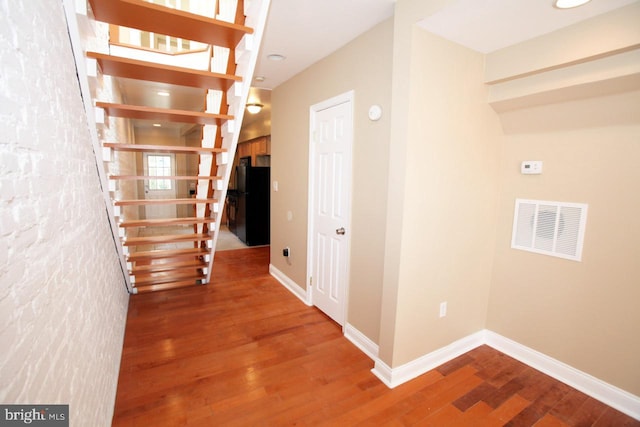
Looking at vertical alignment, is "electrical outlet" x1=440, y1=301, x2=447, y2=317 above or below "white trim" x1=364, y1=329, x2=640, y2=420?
above

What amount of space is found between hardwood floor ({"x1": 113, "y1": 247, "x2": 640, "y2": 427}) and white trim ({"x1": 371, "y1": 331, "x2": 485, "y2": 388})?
45mm

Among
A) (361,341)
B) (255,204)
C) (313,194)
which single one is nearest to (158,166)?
(255,204)

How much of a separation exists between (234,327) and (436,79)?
101 inches

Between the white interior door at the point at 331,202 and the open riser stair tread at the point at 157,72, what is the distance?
999mm

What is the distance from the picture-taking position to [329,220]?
280 cm

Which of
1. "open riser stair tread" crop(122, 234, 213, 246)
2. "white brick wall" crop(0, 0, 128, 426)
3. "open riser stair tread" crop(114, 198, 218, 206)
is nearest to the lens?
"white brick wall" crop(0, 0, 128, 426)

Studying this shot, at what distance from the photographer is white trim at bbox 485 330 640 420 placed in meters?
1.76

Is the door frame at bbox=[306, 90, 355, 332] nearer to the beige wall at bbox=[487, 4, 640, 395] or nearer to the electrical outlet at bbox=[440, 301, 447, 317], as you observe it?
the electrical outlet at bbox=[440, 301, 447, 317]

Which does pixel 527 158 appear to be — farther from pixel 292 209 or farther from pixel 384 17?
pixel 292 209

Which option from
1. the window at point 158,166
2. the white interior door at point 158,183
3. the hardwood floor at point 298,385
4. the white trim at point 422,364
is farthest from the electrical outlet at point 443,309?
the window at point 158,166

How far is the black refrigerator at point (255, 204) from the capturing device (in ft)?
18.5

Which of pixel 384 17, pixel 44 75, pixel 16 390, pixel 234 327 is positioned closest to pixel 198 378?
pixel 234 327

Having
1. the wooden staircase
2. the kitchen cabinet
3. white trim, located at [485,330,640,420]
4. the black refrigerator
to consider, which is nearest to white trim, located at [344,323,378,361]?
white trim, located at [485,330,640,420]

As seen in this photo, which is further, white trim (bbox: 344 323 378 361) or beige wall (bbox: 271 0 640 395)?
white trim (bbox: 344 323 378 361)
